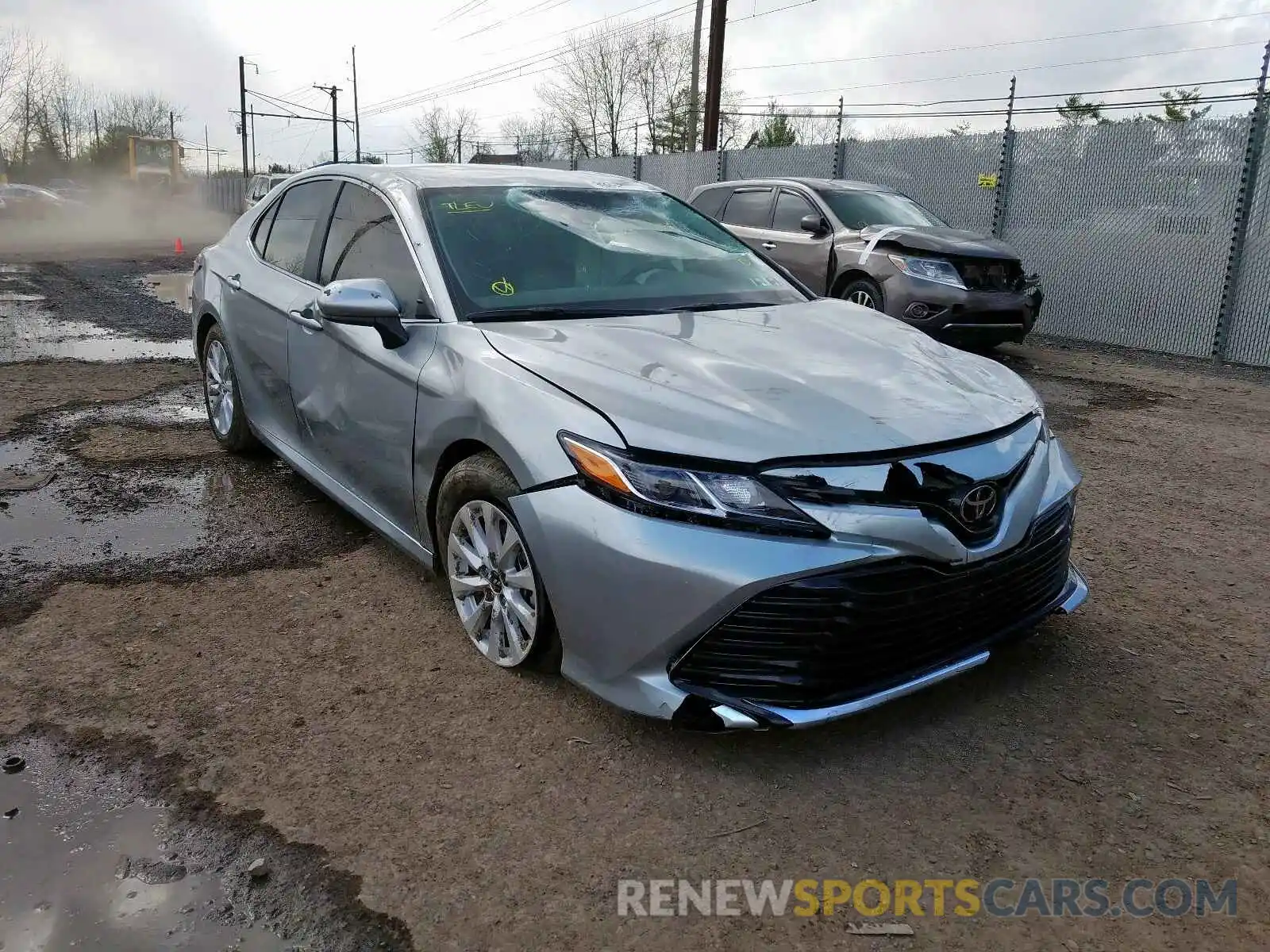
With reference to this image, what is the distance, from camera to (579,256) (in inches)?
148

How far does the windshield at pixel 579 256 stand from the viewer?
11.6 ft

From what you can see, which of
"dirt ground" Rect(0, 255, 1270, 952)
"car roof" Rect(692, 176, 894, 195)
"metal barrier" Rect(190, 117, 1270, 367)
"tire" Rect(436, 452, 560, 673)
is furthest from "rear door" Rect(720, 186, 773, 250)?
"tire" Rect(436, 452, 560, 673)

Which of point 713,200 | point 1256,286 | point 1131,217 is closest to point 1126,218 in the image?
point 1131,217

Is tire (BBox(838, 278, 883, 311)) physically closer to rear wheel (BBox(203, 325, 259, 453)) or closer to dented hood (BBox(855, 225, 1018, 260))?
dented hood (BBox(855, 225, 1018, 260))

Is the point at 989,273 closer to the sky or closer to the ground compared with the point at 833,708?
closer to the sky

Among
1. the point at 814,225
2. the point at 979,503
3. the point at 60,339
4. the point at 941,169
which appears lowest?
the point at 60,339

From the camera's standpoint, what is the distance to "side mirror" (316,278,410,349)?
10.9 feet

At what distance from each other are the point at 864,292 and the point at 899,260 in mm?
453

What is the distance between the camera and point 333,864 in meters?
2.30

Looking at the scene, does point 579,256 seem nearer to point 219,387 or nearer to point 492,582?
point 492,582

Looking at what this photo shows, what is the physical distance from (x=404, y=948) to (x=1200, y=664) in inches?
106

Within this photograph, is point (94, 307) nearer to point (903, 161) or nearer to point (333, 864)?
point (903, 161)

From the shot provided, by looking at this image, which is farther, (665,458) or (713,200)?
(713,200)

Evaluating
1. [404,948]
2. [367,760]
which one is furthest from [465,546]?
[404,948]
